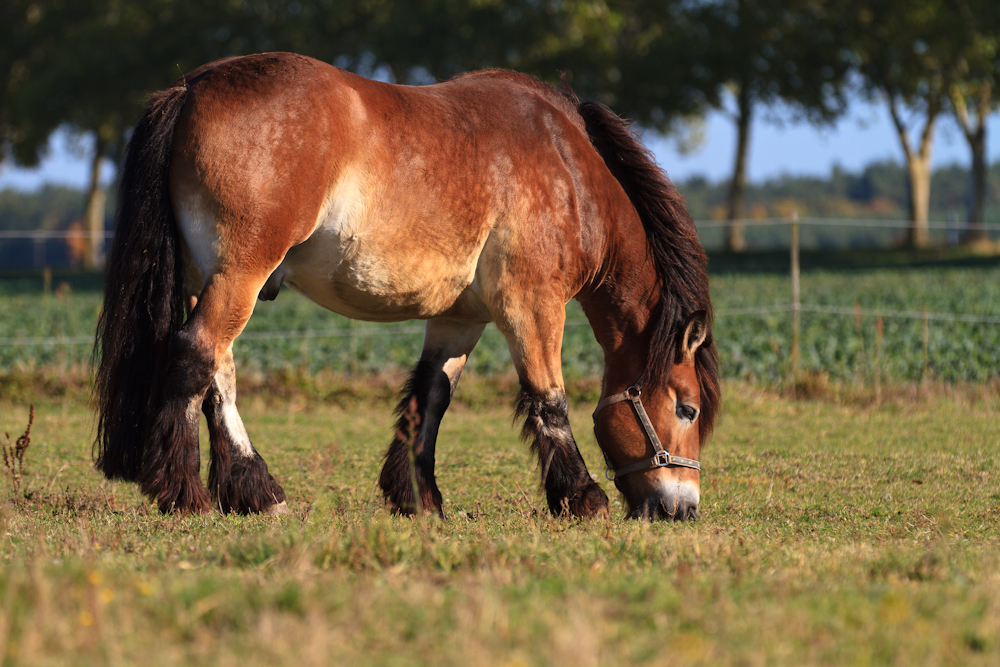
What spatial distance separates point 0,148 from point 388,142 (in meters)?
37.8

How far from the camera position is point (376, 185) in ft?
14.9

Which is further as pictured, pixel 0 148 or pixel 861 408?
pixel 0 148

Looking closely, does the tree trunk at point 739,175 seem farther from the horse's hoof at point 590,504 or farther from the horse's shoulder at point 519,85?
the horse's hoof at point 590,504

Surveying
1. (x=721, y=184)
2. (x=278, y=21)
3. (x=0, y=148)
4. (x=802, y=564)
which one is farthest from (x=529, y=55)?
(x=721, y=184)

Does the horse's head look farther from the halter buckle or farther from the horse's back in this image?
the horse's back

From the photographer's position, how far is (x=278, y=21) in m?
32.1

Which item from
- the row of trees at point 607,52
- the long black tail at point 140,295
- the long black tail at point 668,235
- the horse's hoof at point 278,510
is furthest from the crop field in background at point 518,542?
the row of trees at point 607,52

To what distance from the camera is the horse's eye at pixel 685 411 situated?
17.2ft

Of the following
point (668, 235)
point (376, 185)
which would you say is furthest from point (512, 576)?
point (668, 235)

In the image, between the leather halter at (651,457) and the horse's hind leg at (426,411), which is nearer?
the leather halter at (651,457)

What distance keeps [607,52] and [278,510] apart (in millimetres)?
29583

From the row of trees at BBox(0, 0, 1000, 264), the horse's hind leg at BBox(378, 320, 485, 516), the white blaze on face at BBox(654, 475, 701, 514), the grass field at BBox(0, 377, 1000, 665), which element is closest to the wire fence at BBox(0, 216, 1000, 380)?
the grass field at BBox(0, 377, 1000, 665)

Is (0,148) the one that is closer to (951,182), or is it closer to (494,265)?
(494,265)

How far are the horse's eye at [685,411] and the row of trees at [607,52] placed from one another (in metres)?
26.6
